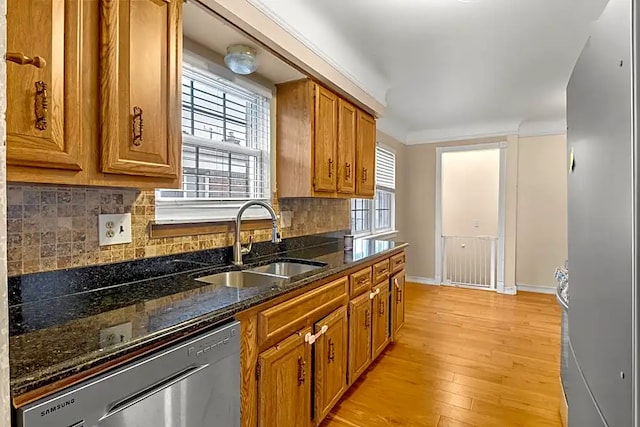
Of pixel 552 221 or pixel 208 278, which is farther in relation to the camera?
pixel 552 221

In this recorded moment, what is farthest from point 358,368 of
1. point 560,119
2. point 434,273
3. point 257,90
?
point 560,119

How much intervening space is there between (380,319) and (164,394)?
78.3 inches

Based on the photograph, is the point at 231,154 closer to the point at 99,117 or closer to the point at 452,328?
the point at 99,117

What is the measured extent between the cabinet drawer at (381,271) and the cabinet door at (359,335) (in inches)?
8.1

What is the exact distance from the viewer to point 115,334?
95 cm

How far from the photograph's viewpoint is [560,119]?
15.2 feet

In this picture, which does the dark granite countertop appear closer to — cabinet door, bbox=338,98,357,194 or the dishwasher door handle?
the dishwasher door handle

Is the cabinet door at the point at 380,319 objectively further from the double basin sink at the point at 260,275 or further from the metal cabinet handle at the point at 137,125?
the metal cabinet handle at the point at 137,125

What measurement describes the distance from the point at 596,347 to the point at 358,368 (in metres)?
1.71

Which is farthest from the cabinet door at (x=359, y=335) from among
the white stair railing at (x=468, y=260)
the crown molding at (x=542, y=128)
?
the crown molding at (x=542, y=128)

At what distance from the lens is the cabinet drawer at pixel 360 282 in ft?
7.30

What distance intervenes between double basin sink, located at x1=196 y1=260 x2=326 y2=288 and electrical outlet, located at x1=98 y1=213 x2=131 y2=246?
39 centimetres

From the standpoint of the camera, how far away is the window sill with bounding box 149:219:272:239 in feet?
5.53

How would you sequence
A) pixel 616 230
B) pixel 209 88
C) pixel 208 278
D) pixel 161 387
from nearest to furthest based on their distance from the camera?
pixel 616 230
pixel 161 387
pixel 208 278
pixel 209 88
